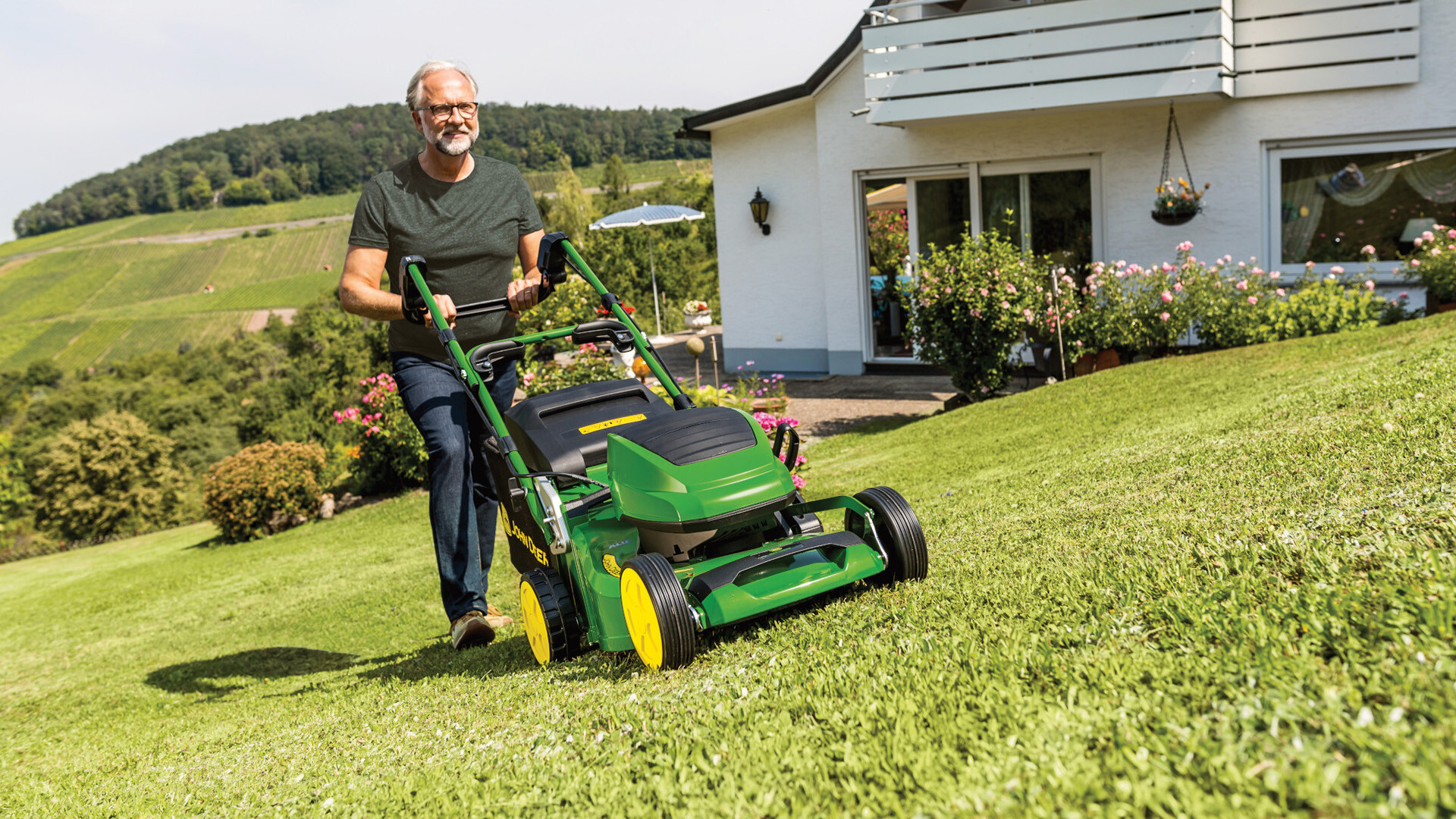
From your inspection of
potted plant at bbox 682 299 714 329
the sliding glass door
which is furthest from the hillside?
the sliding glass door

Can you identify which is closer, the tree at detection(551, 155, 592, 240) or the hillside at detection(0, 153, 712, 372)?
the tree at detection(551, 155, 592, 240)

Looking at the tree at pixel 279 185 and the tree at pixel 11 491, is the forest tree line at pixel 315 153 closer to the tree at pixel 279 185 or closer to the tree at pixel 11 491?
the tree at pixel 279 185

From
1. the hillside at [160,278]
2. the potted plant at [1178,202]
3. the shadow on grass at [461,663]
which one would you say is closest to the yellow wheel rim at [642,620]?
the shadow on grass at [461,663]

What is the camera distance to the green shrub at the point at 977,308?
33.4 ft

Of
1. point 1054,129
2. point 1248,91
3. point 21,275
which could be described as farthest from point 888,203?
point 21,275

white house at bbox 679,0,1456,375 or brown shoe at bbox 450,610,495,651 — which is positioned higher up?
white house at bbox 679,0,1456,375

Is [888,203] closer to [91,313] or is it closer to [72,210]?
[91,313]

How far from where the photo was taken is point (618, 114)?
280ft

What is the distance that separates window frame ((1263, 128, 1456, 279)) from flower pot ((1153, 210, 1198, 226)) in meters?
0.78

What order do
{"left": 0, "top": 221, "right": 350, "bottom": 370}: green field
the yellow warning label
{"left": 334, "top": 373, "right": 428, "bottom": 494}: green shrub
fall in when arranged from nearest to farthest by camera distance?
the yellow warning label → {"left": 334, "top": 373, "right": 428, "bottom": 494}: green shrub → {"left": 0, "top": 221, "right": 350, "bottom": 370}: green field

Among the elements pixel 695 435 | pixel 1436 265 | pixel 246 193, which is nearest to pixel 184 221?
pixel 246 193

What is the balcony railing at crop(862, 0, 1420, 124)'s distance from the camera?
10.5 m

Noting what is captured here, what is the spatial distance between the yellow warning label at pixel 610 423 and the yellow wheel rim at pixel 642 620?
818mm

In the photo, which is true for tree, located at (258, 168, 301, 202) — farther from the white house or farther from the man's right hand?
the man's right hand
